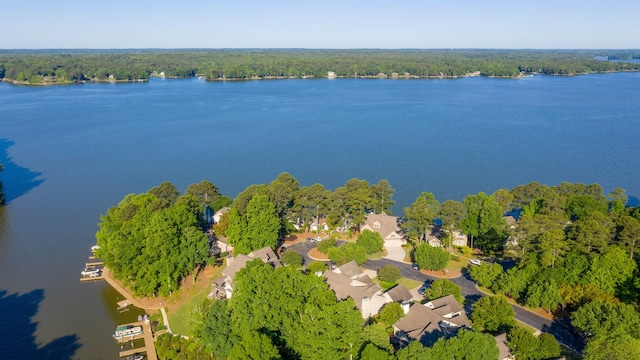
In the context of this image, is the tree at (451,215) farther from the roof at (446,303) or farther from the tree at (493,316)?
the tree at (493,316)

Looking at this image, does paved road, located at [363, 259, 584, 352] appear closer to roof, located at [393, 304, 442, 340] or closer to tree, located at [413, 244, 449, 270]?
tree, located at [413, 244, 449, 270]

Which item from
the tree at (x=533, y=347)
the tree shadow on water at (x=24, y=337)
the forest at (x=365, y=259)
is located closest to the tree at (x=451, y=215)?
the forest at (x=365, y=259)

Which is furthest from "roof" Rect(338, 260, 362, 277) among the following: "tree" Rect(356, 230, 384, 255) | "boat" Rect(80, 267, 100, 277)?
"boat" Rect(80, 267, 100, 277)

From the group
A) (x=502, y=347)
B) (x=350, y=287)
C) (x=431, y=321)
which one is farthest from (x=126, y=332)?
(x=502, y=347)

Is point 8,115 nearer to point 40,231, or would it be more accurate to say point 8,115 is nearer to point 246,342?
point 40,231

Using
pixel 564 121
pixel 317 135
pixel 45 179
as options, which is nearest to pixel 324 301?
pixel 45 179

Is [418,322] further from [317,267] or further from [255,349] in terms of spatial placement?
[255,349]
